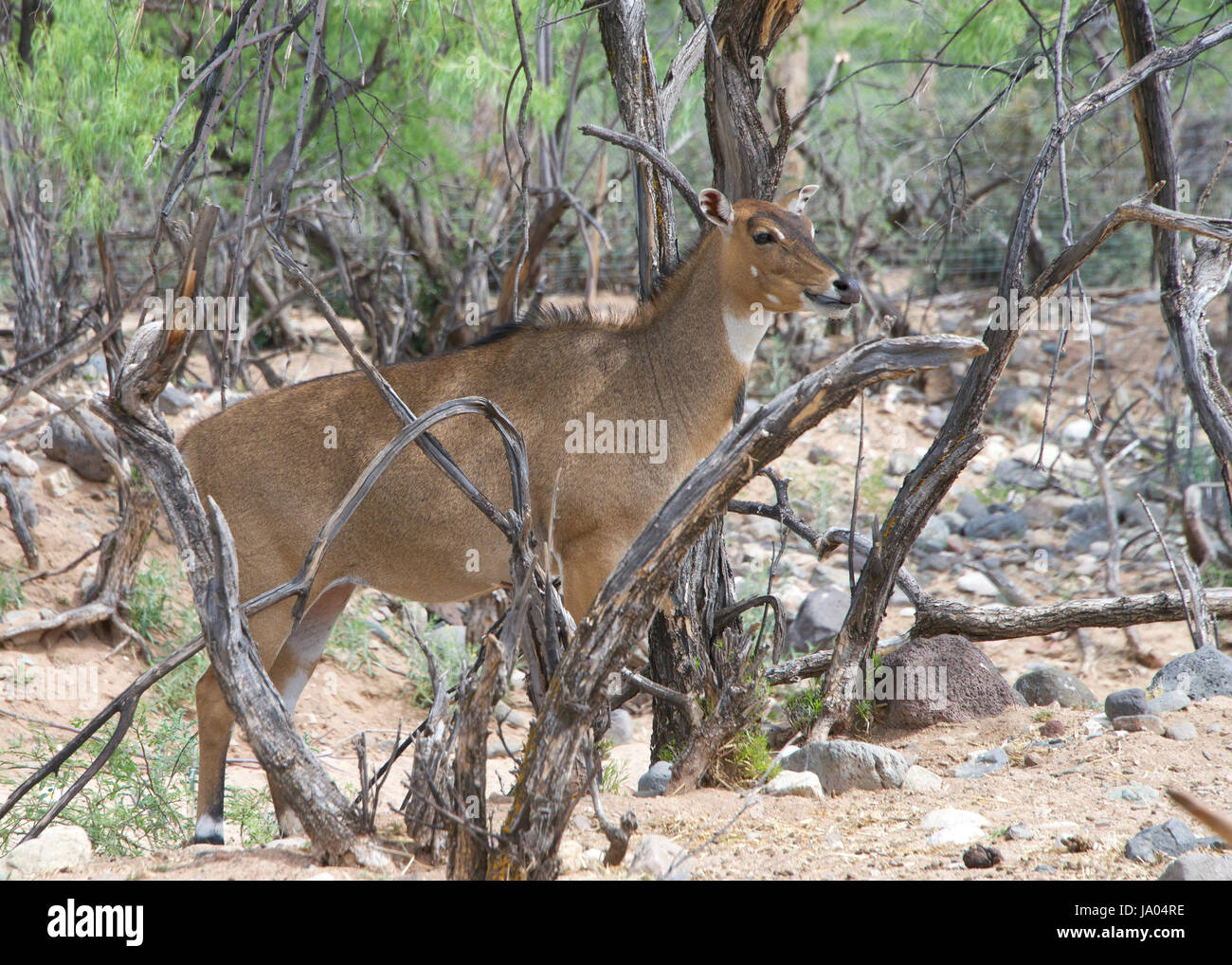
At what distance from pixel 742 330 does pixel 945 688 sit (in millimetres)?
2095

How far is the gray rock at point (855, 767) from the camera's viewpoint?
16.4 feet

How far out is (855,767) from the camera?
5027 mm

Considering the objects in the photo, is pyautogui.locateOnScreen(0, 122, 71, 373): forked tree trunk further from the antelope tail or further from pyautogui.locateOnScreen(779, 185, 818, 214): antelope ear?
the antelope tail

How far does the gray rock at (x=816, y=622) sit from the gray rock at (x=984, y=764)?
3.09 m

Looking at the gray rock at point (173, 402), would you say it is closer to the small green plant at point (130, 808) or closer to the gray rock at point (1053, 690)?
the small green plant at point (130, 808)

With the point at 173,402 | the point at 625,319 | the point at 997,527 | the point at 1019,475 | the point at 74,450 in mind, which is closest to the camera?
the point at 625,319

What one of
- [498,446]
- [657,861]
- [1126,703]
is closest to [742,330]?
[498,446]

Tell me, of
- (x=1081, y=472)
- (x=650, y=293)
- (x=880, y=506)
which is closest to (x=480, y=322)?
(x=880, y=506)

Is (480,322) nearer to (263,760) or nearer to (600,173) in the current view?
(600,173)

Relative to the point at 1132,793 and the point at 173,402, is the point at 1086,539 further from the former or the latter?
the point at 173,402

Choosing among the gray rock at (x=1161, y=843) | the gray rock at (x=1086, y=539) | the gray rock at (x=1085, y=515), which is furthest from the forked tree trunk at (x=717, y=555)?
the gray rock at (x=1085, y=515)

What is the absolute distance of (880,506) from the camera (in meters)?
11.1

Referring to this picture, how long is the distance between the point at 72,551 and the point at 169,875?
18.2 ft

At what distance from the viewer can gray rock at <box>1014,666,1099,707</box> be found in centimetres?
629
